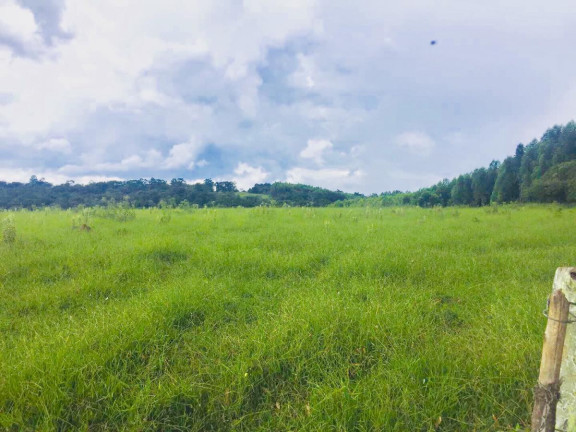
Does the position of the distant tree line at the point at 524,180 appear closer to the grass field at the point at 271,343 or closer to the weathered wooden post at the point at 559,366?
the grass field at the point at 271,343

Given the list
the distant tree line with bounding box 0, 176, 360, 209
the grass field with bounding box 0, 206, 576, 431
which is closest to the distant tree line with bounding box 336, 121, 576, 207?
the distant tree line with bounding box 0, 176, 360, 209

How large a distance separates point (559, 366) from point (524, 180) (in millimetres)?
46025

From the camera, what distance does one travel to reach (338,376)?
264cm

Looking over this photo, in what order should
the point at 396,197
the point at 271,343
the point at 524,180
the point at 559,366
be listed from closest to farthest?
the point at 559,366 < the point at 271,343 < the point at 524,180 < the point at 396,197

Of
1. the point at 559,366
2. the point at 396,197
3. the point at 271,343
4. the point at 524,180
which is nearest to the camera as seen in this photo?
the point at 559,366

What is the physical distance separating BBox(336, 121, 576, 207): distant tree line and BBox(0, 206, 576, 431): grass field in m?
20.8

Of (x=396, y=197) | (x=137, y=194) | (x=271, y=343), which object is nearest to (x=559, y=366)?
(x=271, y=343)

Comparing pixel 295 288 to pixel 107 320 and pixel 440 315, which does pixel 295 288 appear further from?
pixel 107 320

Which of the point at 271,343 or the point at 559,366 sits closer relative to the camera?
the point at 559,366

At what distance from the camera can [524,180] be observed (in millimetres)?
A: 37094

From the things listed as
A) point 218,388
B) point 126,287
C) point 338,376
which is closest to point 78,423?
point 218,388

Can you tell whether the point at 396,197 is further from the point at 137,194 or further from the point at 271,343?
the point at 271,343

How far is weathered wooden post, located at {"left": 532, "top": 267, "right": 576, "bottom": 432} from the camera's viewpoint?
1.77 meters

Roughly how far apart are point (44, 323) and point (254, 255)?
3461mm
